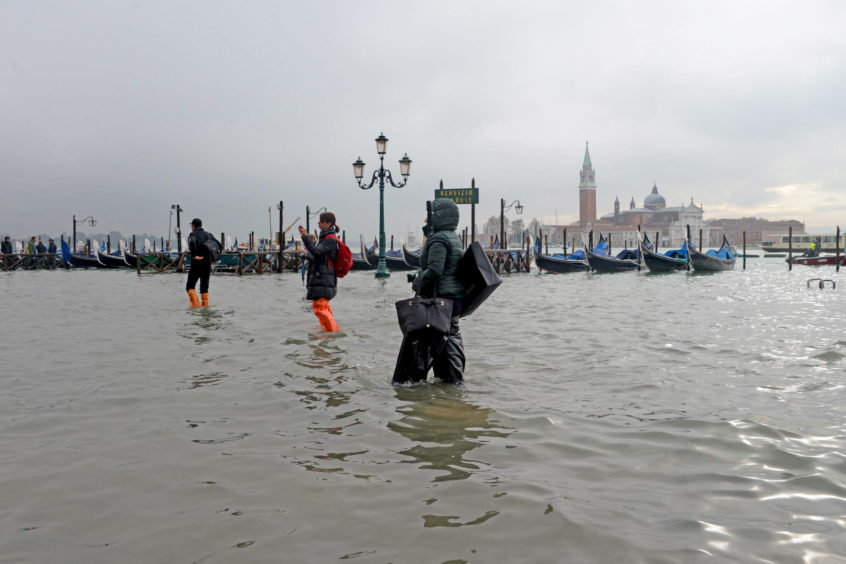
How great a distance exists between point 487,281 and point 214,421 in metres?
2.21

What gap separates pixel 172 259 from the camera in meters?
29.8

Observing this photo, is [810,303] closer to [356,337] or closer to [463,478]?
[356,337]

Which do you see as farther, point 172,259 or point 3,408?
Answer: point 172,259

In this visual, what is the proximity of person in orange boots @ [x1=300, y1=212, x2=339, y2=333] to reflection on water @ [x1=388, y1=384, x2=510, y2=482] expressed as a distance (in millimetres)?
2878

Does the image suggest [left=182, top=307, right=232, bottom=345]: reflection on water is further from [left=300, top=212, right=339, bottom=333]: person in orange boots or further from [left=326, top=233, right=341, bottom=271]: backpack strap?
[left=326, top=233, right=341, bottom=271]: backpack strap

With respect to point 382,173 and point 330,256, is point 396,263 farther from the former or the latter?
point 330,256

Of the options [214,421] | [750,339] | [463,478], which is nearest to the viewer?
[463,478]

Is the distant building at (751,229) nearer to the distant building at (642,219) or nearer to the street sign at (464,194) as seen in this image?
the distant building at (642,219)

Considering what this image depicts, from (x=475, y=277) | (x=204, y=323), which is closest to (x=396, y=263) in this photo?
(x=204, y=323)

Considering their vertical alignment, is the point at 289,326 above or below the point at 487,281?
below

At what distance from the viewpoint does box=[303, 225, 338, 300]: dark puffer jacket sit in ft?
24.2

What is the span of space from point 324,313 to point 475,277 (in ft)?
11.9

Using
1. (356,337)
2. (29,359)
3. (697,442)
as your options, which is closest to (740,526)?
(697,442)

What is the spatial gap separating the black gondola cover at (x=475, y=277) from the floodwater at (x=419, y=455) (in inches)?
29.2
